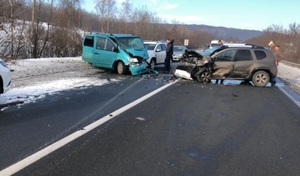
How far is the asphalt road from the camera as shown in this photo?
3898 millimetres

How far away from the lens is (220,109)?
7.66 m

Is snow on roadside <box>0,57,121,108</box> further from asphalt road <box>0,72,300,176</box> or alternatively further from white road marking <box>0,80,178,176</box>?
white road marking <box>0,80,178,176</box>

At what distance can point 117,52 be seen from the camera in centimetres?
1447

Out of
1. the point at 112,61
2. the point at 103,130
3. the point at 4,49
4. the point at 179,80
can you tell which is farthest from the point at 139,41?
the point at 103,130

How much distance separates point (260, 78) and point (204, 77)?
7.80 feet

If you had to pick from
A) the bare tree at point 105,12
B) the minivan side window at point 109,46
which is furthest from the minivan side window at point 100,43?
the bare tree at point 105,12

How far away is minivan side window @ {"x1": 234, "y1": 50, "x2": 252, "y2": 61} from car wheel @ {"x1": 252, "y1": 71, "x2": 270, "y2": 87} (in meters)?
0.76

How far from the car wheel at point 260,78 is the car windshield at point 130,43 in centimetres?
603

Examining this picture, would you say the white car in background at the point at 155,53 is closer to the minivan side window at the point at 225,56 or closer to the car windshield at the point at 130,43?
the car windshield at the point at 130,43

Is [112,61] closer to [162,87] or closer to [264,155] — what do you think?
[162,87]

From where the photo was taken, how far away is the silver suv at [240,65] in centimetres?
1241

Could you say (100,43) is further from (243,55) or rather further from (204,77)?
(243,55)

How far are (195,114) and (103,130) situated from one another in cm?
252

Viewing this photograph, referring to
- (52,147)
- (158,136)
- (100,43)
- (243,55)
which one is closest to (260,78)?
(243,55)
